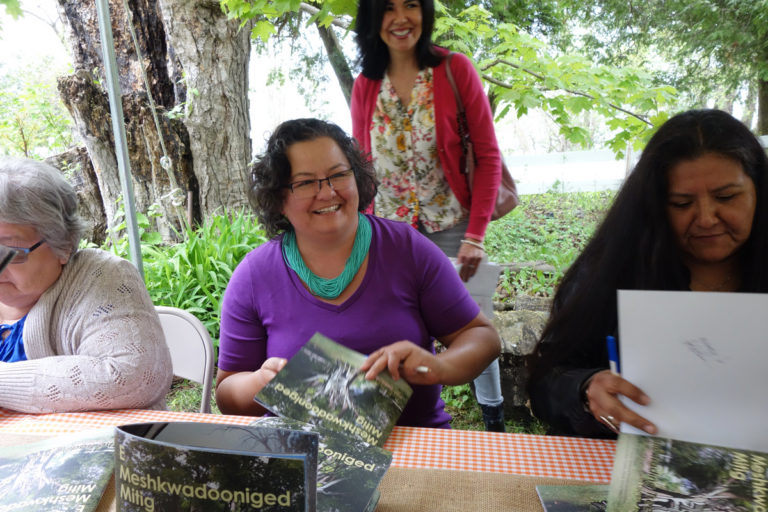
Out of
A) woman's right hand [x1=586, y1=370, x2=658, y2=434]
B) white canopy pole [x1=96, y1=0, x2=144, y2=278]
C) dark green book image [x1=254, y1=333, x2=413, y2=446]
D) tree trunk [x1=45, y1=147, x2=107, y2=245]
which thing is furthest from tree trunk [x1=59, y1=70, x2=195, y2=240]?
woman's right hand [x1=586, y1=370, x2=658, y2=434]

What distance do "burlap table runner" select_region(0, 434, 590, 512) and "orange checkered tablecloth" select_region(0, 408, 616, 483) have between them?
0.08 feet

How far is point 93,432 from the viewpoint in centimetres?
105

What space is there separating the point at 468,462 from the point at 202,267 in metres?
2.96

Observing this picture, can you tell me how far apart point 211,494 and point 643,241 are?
3.43 ft

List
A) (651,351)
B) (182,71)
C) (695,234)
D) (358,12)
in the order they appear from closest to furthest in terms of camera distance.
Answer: (651,351), (695,234), (358,12), (182,71)

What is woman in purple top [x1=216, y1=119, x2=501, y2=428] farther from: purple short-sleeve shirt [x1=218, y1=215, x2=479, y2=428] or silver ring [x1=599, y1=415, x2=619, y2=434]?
silver ring [x1=599, y1=415, x2=619, y2=434]

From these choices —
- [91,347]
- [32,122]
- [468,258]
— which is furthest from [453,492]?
[32,122]

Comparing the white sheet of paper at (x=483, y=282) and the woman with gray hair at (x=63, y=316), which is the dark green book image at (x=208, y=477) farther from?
the white sheet of paper at (x=483, y=282)

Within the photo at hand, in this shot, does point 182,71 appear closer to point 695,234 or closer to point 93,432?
point 93,432

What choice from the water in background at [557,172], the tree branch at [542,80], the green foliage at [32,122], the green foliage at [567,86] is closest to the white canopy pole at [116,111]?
the green foliage at [567,86]

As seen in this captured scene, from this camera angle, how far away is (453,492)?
0.86m

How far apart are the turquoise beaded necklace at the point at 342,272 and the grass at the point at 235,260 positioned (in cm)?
179

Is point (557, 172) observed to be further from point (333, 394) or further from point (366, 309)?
point (333, 394)

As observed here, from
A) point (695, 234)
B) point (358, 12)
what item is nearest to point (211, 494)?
point (695, 234)
